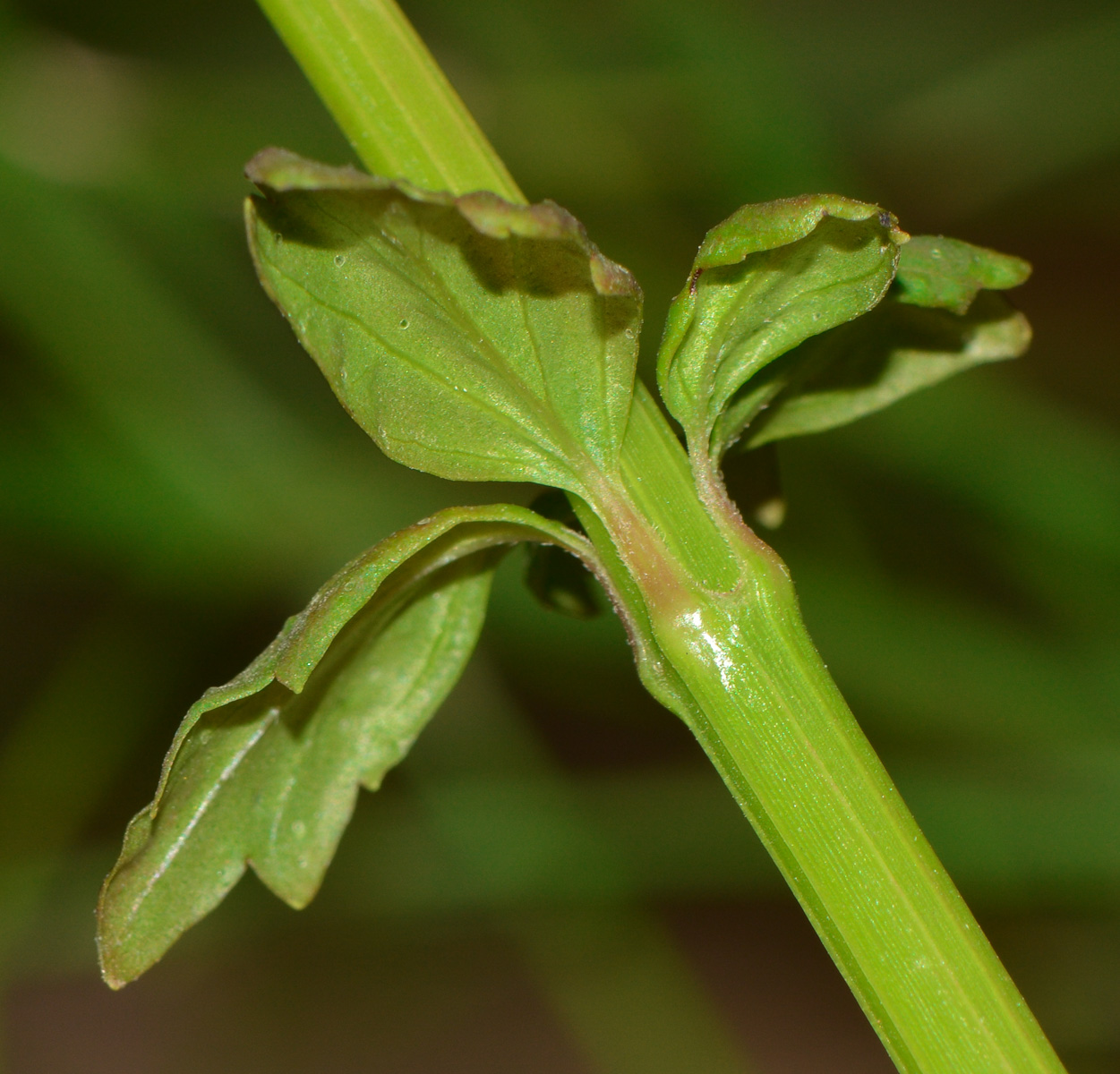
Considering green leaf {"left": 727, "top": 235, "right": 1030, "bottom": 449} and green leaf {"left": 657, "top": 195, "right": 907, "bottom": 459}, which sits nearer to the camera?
green leaf {"left": 657, "top": 195, "right": 907, "bottom": 459}

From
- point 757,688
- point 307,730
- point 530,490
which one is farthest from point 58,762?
point 757,688

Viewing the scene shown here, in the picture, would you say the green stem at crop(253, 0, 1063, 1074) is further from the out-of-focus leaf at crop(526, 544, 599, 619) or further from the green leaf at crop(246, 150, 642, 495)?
the out-of-focus leaf at crop(526, 544, 599, 619)

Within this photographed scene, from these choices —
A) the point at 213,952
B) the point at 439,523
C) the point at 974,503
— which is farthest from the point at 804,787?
the point at 213,952

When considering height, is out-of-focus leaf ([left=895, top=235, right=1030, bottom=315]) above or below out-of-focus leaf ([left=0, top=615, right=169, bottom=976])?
above

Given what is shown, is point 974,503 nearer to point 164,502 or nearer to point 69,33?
point 164,502

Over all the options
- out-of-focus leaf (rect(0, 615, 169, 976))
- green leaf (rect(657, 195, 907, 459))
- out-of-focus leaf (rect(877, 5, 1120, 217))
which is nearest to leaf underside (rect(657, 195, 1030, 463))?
green leaf (rect(657, 195, 907, 459))

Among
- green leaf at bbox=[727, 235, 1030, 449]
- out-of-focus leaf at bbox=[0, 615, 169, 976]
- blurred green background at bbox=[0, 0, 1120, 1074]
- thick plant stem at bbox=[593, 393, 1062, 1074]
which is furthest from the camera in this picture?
out-of-focus leaf at bbox=[0, 615, 169, 976]

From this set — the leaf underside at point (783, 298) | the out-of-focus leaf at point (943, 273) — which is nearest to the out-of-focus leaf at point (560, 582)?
the leaf underside at point (783, 298)
